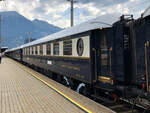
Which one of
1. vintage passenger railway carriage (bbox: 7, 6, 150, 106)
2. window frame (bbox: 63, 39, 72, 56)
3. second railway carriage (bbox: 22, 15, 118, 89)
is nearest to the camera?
vintage passenger railway carriage (bbox: 7, 6, 150, 106)

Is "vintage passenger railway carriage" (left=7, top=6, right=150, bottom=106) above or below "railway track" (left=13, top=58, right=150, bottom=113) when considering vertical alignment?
above

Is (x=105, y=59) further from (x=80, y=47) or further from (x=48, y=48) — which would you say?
(x=48, y=48)

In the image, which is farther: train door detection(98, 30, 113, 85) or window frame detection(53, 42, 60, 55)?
window frame detection(53, 42, 60, 55)

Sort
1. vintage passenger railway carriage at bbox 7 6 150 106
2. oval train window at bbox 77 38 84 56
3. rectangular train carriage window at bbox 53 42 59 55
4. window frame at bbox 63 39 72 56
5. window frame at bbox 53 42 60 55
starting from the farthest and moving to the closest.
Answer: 1. rectangular train carriage window at bbox 53 42 59 55
2. window frame at bbox 53 42 60 55
3. window frame at bbox 63 39 72 56
4. oval train window at bbox 77 38 84 56
5. vintage passenger railway carriage at bbox 7 6 150 106

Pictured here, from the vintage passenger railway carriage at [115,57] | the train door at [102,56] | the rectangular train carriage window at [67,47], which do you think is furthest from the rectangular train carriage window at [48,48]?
the train door at [102,56]

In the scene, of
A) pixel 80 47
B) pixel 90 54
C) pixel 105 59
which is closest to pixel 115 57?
pixel 105 59

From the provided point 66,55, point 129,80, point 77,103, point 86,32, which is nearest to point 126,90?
point 129,80

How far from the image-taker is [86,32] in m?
7.82

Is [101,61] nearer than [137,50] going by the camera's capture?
No

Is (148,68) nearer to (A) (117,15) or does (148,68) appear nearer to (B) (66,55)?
(A) (117,15)

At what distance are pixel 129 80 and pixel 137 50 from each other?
1104mm

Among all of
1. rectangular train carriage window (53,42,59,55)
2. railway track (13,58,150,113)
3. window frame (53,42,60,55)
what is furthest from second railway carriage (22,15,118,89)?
rectangular train carriage window (53,42,59,55)

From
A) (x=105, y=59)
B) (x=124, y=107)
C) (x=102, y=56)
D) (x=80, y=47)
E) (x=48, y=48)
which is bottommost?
(x=124, y=107)

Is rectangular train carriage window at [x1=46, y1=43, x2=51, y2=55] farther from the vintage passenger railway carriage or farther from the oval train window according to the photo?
the oval train window
